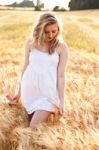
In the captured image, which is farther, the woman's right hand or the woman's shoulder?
the woman's right hand

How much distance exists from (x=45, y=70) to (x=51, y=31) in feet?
1.30

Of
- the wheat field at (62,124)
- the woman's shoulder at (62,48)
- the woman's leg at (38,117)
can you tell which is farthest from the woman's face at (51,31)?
the woman's leg at (38,117)

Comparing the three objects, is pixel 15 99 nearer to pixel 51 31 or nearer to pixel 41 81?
pixel 41 81

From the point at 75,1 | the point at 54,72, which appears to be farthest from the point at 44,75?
the point at 75,1

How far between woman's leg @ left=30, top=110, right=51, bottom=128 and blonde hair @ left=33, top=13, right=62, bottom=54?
23.6 inches

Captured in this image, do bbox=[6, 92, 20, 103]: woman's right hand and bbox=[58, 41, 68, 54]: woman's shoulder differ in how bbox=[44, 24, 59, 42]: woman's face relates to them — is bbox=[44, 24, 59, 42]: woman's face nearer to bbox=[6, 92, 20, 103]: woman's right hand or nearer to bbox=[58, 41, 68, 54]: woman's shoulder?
bbox=[58, 41, 68, 54]: woman's shoulder

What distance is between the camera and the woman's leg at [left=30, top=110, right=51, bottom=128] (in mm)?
4855

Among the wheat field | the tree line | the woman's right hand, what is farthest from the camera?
the tree line

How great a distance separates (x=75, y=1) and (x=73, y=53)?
183ft

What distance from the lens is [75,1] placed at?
219 feet

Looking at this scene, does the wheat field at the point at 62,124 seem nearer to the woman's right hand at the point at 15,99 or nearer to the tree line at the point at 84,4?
the woman's right hand at the point at 15,99

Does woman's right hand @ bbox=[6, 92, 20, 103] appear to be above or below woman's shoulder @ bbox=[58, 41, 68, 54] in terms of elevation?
below

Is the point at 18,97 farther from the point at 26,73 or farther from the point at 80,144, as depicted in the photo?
the point at 80,144

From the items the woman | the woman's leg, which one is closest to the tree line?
the woman
